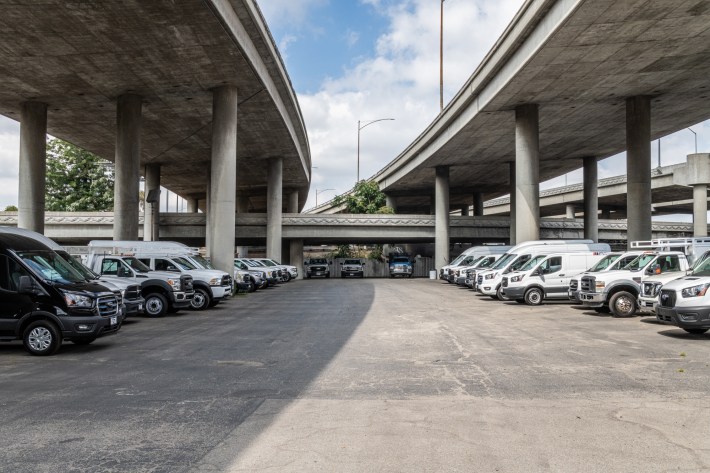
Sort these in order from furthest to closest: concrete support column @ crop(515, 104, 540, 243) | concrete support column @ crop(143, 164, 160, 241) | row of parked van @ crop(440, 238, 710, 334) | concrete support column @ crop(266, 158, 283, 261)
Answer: concrete support column @ crop(266, 158, 283, 261)
concrete support column @ crop(143, 164, 160, 241)
concrete support column @ crop(515, 104, 540, 243)
row of parked van @ crop(440, 238, 710, 334)

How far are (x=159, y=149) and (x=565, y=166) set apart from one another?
39.9m

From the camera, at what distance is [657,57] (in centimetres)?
2738

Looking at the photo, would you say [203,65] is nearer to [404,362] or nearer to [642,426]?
[404,362]

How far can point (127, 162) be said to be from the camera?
3291 centimetres

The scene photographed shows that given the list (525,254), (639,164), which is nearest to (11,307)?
(525,254)

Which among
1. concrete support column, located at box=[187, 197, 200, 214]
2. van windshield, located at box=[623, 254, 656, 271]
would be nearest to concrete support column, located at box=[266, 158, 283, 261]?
concrete support column, located at box=[187, 197, 200, 214]

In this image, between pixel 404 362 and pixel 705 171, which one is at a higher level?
pixel 705 171

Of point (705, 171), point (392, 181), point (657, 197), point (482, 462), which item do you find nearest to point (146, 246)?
point (482, 462)

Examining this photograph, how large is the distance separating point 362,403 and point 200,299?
1529 centimetres

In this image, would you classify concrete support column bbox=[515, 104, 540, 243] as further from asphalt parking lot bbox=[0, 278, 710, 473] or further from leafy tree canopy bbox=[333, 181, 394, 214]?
leafy tree canopy bbox=[333, 181, 394, 214]

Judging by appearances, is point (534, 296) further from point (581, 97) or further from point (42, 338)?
point (42, 338)

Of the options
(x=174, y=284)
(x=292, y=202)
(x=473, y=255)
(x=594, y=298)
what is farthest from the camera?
(x=292, y=202)

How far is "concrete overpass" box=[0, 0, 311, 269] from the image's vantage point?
22.8 m

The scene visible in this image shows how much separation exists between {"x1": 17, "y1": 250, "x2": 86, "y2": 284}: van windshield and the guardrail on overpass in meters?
43.9
